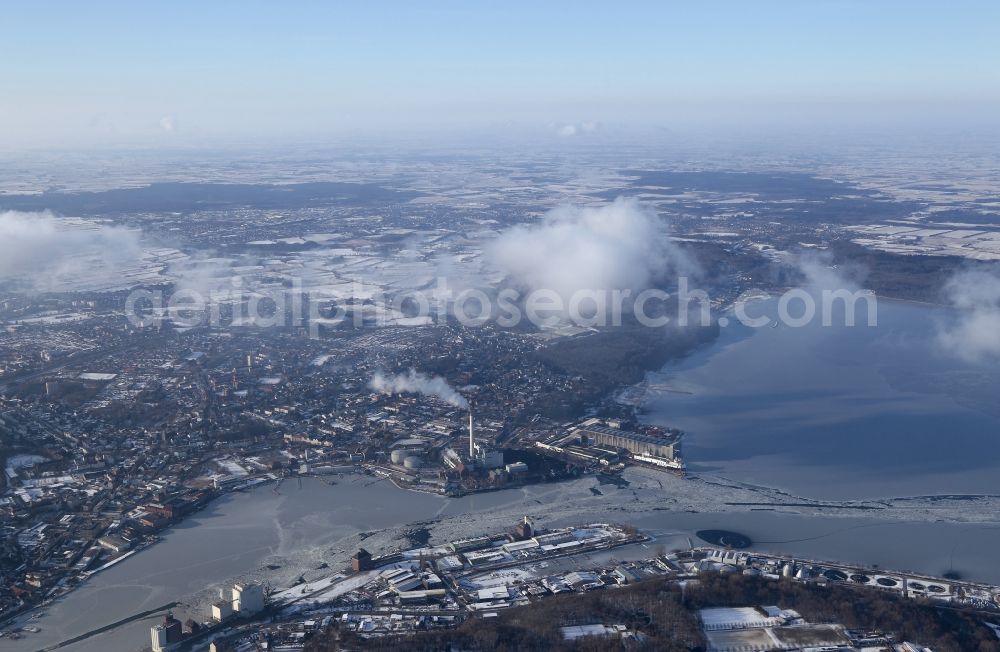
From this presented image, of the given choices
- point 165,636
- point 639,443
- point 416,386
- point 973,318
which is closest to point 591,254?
point 973,318

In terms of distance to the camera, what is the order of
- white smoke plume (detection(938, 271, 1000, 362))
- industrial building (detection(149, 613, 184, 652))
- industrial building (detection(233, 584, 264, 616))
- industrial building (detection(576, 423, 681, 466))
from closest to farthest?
industrial building (detection(149, 613, 184, 652)) < industrial building (detection(233, 584, 264, 616)) < industrial building (detection(576, 423, 681, 466)) < white smoke plume (detection(938, 271, 1000, 362))

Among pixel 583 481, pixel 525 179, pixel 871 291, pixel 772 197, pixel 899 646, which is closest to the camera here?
pixel 899 646

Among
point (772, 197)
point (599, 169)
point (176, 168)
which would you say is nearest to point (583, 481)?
point (772, 197)

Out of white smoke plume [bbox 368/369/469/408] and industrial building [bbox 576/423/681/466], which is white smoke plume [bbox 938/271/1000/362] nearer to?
→ industrial building [bbox 576/423/681/466]

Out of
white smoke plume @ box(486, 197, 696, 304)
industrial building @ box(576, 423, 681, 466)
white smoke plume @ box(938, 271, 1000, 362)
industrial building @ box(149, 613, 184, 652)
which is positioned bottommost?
industrial building @ box(149, 613, 184, 652)

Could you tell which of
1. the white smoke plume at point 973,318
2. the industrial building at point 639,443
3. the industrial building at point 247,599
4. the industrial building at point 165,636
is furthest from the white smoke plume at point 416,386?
the white smoke plume at point 973,318

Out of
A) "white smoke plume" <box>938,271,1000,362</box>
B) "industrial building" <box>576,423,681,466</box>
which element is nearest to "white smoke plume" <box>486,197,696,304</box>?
"white smoke plume" <box>938,271,1000,362</box>

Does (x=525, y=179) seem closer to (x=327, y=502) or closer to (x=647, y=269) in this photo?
(x=647, y=269)
